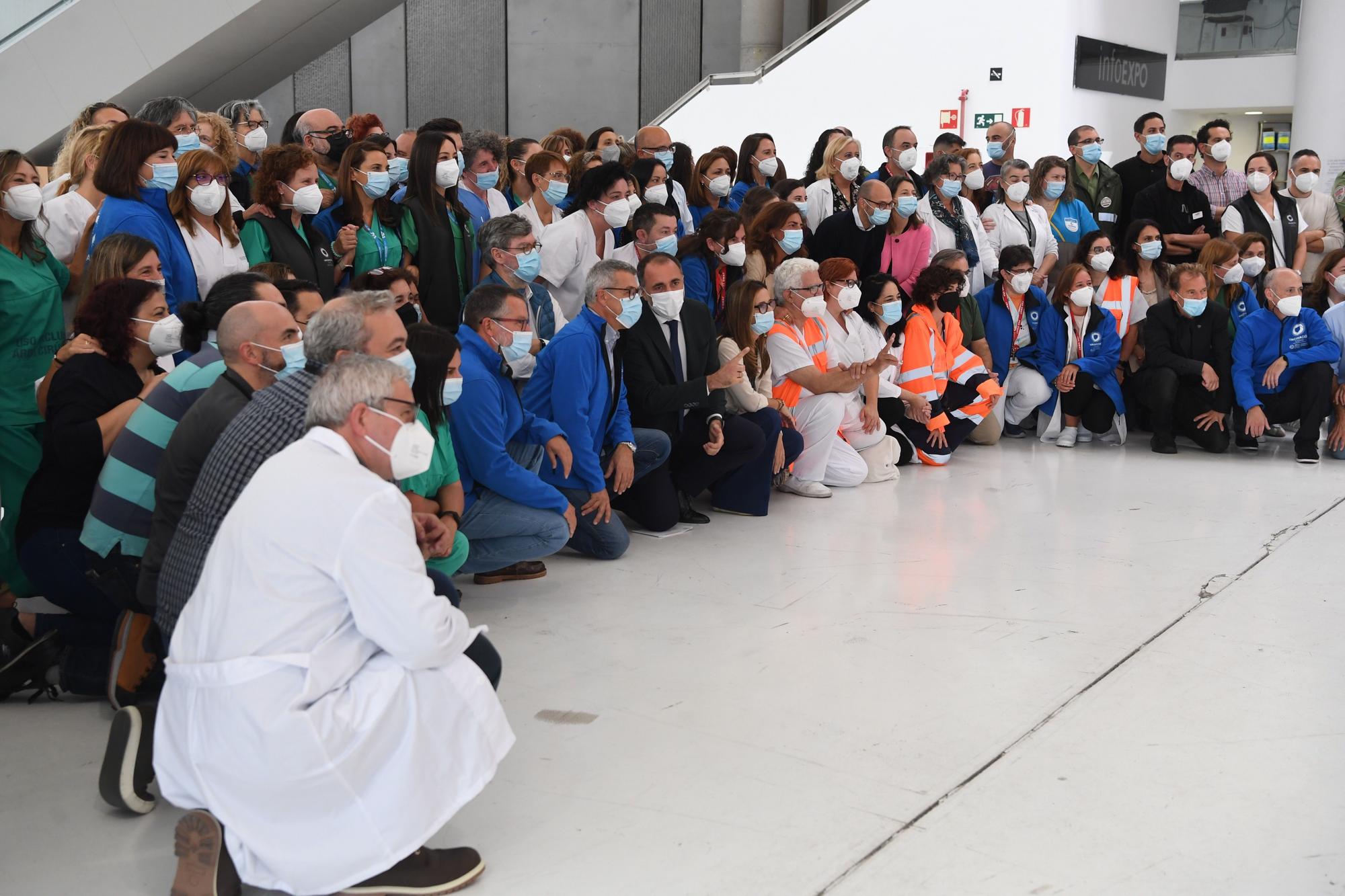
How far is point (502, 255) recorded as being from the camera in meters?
5.35

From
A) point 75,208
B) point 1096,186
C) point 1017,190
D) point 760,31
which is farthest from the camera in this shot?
point 760,31

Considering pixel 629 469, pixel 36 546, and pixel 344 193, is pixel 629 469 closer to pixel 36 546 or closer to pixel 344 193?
pixel 344 193

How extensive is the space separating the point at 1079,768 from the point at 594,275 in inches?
116

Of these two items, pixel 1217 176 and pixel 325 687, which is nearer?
pixel 325 687

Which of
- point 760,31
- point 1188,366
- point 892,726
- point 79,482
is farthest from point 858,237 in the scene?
point 760,31

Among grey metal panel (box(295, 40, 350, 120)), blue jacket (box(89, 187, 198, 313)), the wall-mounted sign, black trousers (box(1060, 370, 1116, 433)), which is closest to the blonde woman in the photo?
blue jacket (box(89, 187, 198, 313))

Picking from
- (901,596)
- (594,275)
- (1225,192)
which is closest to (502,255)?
(594,275)

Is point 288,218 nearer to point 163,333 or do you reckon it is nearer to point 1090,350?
point 163,333

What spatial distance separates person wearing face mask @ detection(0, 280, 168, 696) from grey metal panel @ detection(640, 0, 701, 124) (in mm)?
12848

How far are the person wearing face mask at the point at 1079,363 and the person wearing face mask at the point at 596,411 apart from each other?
341 cm

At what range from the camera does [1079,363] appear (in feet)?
25.4

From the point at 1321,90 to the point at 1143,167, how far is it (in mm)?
4584

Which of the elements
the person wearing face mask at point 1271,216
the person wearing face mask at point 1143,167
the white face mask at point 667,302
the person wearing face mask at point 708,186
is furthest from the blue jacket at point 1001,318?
the white face mask at point 667,302

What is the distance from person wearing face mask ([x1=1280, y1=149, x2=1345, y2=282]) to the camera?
8.53m
